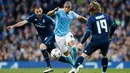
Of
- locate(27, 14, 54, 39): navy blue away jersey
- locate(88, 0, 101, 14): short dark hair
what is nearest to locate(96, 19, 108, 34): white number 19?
locate(88, 0, 101, 14): short dark hair

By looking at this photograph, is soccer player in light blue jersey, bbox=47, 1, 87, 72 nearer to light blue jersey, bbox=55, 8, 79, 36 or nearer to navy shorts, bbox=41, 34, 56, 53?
light blue jersey, bbox=55, 8, 79, 36

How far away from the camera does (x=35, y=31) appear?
101 ft

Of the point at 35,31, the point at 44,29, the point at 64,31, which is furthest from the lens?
the point at 35,31

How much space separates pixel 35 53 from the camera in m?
29.2

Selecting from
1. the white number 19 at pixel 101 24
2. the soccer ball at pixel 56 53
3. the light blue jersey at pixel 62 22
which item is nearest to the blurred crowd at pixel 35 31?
the light blue jersey at pixel 62 22

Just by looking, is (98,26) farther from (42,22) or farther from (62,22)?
(42,22)

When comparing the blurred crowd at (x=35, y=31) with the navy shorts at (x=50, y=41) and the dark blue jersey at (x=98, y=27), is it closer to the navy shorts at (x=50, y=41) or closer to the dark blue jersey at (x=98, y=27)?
the navy shorts at (x=50, y=41)

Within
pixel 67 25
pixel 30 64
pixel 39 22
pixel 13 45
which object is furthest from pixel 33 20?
pixel 13 45

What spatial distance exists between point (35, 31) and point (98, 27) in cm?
1515

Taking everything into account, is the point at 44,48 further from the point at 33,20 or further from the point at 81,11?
the point at 81,11

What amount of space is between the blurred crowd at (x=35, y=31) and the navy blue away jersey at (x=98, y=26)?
1199cm

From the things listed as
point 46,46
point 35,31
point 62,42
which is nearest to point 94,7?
point 62,42

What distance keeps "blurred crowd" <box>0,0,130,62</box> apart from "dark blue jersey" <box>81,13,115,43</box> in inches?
472

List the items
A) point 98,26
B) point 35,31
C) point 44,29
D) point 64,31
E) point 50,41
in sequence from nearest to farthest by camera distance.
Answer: point 98,26
point 64,31
point 50,41
point 44,29
point 35,31
